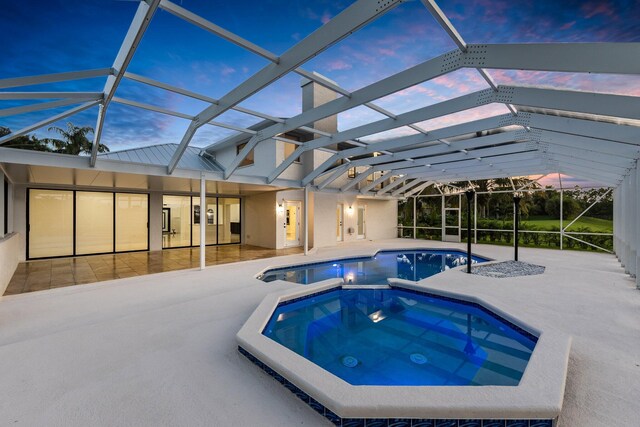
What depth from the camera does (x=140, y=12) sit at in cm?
324

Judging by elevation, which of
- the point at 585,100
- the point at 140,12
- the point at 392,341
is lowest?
the point at 392,341

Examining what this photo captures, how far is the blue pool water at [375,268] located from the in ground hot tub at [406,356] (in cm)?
159

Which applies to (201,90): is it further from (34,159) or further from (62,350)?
(62,350)

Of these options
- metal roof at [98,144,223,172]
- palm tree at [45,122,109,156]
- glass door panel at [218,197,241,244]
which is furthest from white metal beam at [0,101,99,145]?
palm tree at [45,122,109,156]

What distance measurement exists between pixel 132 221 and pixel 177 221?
6.46 feet

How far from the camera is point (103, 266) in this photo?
8797 mm

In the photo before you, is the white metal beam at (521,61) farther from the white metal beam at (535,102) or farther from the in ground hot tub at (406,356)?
the in ground hot tub at (406,356)

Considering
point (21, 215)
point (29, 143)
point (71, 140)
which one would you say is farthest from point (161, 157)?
point (71, 140)

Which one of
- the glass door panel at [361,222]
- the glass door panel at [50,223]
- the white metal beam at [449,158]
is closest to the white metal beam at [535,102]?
the white metal beam at [449,158]

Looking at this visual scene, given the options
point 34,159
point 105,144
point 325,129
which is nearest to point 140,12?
point 34,159

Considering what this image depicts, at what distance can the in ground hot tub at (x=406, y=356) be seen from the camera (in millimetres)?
2363

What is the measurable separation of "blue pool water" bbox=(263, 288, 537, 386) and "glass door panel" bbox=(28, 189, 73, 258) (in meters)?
9.91

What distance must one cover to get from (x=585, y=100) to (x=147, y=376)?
21.4 feet

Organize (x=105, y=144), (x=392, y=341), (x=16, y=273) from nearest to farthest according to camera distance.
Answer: (x=392, y=341) → (x=16, y=273) → (x=105, y=144)
